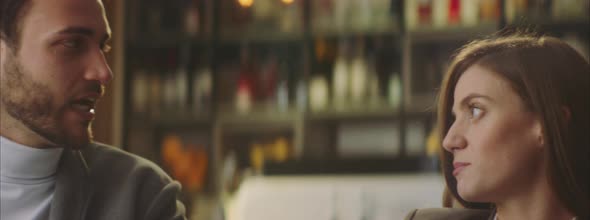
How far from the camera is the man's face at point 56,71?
24.0 inches

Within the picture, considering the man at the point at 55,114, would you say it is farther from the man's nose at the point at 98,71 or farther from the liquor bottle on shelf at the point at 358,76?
the liquor bottle on shelf at the point at 358,76

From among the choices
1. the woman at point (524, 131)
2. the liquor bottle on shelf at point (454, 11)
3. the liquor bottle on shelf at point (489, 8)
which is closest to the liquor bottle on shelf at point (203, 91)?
the liquor bottle on shelf at point (454, 11)

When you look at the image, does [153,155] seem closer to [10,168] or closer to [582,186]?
[10,168]

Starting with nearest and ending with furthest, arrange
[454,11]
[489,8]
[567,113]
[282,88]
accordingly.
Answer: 1. [567,113]
2. [489,8]
3. [454,11]
4. [282,88]

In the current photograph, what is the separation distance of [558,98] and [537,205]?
0.08 meters

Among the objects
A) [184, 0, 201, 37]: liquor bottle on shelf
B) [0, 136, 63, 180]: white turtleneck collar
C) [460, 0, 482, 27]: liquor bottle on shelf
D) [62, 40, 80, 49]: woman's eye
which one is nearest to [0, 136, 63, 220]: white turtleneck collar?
[0, 136, 63, 180]: white turtleneck collar

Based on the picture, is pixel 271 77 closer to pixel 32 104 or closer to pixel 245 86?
pixel 245 86

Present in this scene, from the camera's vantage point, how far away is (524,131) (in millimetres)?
525

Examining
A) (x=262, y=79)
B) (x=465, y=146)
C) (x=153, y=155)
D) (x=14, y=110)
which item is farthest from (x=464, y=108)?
(x=153, y=155)

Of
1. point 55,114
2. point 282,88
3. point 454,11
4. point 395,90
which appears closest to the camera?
point 55,114

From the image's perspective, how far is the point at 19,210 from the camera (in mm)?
664

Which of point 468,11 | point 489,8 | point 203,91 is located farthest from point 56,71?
point 203,91

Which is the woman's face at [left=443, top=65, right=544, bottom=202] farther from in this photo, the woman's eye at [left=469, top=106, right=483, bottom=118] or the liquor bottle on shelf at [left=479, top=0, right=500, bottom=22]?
the liquor bottle on shelf at [left=479, top=0, right=500, bottom=22]

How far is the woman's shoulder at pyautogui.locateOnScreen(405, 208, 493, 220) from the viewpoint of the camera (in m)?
0.58
